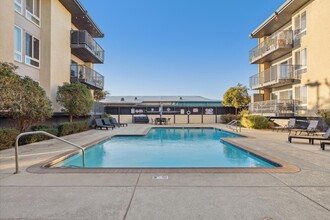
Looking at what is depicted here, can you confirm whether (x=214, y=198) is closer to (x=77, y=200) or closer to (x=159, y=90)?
(x=77, y=200)

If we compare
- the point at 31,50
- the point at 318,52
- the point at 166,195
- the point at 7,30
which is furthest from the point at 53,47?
the point at 318,52

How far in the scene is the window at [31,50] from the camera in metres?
13.5

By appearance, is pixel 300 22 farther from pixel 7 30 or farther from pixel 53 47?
pixel 7 30

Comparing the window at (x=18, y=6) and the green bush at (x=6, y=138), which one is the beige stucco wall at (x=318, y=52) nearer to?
the green bush at (x=6, y=138)

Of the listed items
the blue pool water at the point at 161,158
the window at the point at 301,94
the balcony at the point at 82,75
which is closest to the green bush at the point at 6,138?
the blue pool water at the point at 161,158

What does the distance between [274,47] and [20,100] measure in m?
18.8

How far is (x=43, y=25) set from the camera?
1477 centimetres

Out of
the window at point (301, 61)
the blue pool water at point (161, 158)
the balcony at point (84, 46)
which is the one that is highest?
the balcony at point (84, 46)

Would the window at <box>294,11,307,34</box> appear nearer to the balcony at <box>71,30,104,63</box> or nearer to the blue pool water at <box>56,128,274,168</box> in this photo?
the blue pool water at <box>56,128,274,168</box>

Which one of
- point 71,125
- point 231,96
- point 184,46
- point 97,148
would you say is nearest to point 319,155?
point 97,148

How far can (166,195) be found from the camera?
4.06 m

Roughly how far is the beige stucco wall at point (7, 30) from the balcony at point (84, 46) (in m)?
6.51

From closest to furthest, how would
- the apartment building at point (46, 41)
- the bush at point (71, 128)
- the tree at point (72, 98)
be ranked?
1. the apartment building at point (46, 41)
2. the bush at point (71, 128)
3. the tree at point (72, 98)

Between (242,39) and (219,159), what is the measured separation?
2297 centimetres
